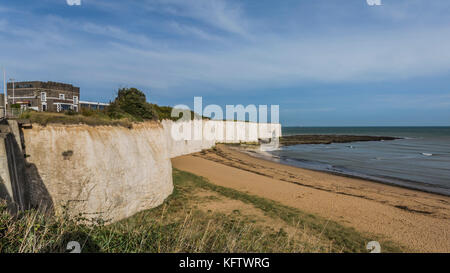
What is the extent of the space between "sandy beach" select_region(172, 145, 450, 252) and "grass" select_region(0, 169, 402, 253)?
1252 millimetres

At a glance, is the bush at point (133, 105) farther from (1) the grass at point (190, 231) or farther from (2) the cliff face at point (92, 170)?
(1) the grass at point (190, 231)

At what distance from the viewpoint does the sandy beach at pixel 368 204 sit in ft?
35.6

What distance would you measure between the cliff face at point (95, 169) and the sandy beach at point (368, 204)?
7.52 meters

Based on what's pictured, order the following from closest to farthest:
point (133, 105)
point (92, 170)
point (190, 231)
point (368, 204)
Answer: point (190, 231), point (92, 170), point (368, 204), point (133, 105)

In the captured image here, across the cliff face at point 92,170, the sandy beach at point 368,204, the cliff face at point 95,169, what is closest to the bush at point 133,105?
the cliff face at point 95,169

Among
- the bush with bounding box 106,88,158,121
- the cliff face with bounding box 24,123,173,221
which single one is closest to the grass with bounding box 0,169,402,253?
the cliff face with bounding box 24,123,173,221

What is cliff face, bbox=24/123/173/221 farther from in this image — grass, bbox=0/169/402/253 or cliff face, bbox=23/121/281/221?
grass, bbox=0/169/402/253

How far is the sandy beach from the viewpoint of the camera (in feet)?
35.6

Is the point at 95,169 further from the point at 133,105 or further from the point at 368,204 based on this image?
the point at 368,204

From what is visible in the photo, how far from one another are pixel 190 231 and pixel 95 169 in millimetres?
6611

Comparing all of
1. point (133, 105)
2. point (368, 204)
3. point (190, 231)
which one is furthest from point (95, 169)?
point (368, 204)

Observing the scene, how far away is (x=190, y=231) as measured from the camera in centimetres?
449

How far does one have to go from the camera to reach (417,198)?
53.5 feet
